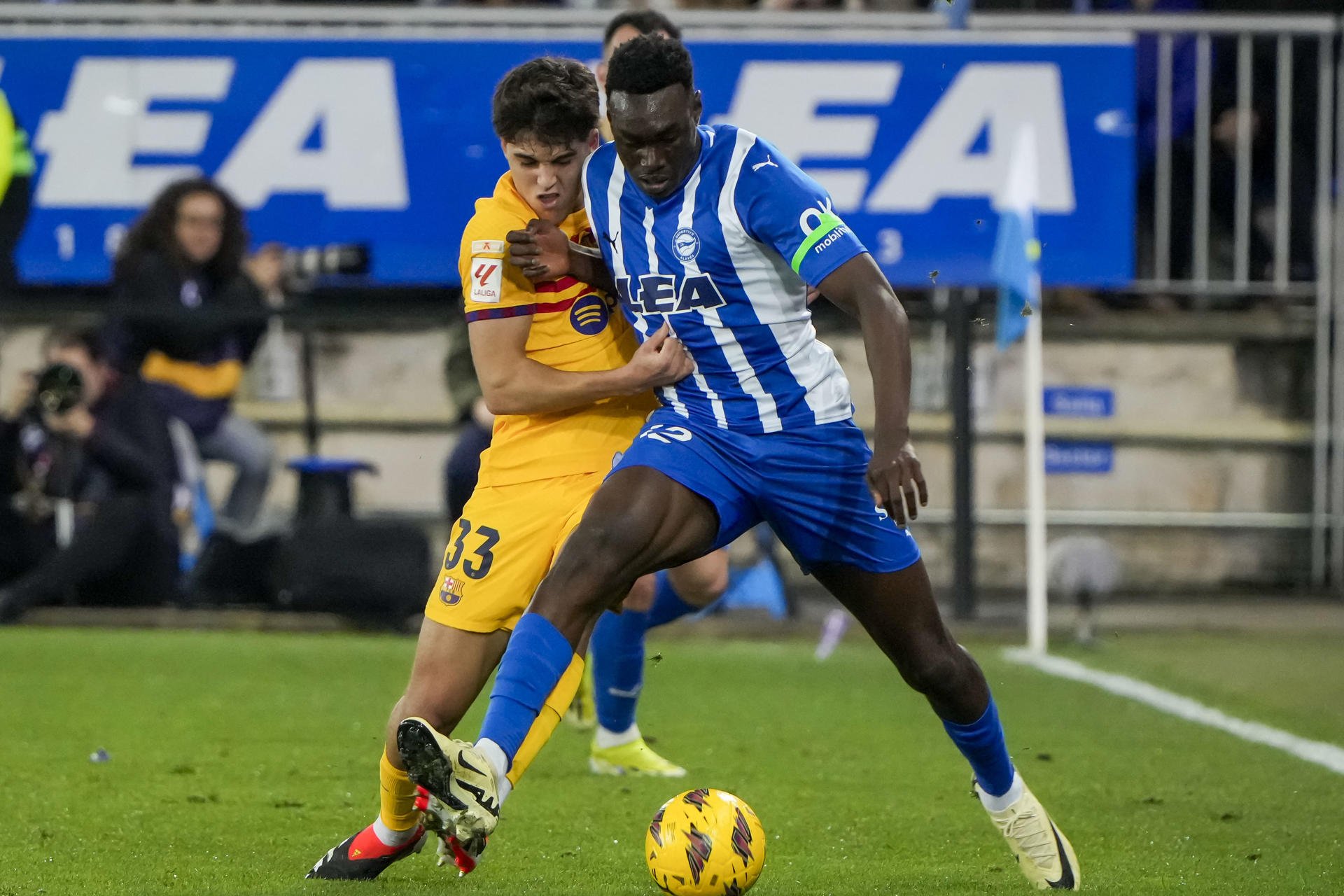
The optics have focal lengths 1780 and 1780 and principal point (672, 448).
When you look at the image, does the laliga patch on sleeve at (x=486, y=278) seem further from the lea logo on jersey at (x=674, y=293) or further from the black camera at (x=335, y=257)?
the black camera at (x=335, y=257)

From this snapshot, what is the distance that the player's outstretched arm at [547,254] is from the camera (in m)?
4.72

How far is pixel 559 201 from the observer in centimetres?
483

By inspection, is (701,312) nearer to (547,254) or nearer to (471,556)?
(547,254)

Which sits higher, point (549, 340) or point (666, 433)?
point (549, 340)

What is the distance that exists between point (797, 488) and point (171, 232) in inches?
342

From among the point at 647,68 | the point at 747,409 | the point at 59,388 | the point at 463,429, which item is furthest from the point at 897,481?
the point at 59,388

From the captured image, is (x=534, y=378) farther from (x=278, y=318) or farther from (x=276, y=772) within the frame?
(x=278, y=318)

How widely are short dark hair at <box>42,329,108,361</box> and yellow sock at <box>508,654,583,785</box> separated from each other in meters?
8.18

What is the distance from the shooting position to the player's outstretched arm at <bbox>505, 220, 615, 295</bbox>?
4.72m

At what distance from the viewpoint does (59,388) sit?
36.8 feet

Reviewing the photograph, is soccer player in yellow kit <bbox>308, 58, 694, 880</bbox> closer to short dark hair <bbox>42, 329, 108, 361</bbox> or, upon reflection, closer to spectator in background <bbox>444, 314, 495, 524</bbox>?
spectator in background <bbox>444, 314, 495, 524</bbox>

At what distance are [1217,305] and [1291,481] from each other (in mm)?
→ 1423

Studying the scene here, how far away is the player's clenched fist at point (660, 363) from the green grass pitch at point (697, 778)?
131cm

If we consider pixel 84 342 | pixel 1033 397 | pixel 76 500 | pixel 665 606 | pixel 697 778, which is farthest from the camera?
pixel 84 342
